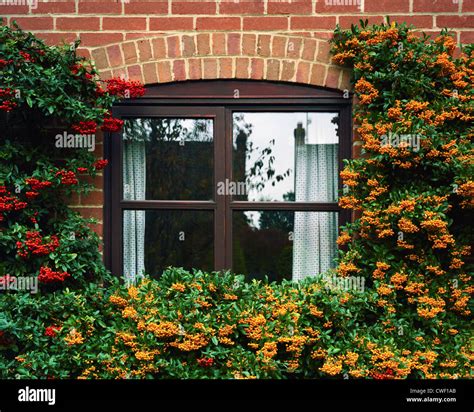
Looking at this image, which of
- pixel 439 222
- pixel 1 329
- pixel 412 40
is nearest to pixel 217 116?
pixel 412 40

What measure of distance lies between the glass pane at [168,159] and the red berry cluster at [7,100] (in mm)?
883

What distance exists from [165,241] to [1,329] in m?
1.33

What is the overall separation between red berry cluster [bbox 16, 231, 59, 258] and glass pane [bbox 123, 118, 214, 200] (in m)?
0.74

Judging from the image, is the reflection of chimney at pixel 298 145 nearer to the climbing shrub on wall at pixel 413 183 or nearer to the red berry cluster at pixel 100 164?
the climbing shrub on wall at pixel 413 183

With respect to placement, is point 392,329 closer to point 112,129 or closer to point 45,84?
point 112,129

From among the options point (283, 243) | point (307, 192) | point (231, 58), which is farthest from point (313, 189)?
point (231, 58)

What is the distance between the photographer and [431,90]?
12.6 feet

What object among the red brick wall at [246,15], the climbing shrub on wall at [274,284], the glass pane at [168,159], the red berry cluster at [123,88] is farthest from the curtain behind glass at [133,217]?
the red brick wall at [246,15]

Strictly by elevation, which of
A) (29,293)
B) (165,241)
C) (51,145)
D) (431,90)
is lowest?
(29,293)

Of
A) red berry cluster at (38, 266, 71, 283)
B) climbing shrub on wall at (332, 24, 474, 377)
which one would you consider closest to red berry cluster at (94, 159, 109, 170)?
red berry cluster at (38, 266, 71, 283)

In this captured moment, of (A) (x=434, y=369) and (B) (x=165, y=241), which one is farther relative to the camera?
(B) (x=165, y=241)

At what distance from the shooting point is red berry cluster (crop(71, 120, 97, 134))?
3.77 metres

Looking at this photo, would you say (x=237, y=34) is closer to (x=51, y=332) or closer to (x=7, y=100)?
(x=7, y=100)

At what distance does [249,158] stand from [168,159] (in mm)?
643
